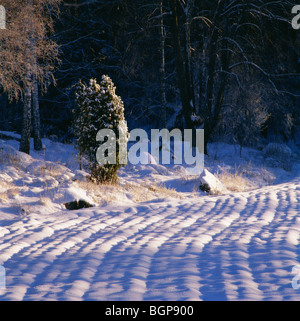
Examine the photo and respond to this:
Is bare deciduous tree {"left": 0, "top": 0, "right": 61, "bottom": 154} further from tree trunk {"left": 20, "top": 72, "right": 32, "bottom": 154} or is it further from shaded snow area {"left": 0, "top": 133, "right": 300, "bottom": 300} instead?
shaded snow area {"left": 0, "top": 133, "right": 300, "bottom": 300}

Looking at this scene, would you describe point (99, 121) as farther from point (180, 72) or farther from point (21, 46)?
point (180, 72)

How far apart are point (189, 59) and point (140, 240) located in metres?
12.3

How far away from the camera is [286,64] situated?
1945 centimetres

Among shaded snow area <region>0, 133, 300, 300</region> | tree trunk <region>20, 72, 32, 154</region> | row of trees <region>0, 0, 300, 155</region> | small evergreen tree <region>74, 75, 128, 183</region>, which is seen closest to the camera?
shaded snow area <region>0, 133, 300, 300</region>

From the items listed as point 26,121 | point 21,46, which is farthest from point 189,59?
point 21,46

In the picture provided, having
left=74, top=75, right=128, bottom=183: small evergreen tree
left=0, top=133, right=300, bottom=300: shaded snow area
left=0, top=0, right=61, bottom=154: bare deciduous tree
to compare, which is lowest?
left=0, top=133, right=300, bottom=300: shaded snow area

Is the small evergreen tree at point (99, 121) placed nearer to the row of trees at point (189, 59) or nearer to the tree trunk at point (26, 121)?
the tree trunk at point (26, 121)

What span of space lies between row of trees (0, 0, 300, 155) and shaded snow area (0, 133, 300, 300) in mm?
7137

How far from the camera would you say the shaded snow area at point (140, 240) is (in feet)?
11.6

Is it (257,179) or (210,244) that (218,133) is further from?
(210,244)

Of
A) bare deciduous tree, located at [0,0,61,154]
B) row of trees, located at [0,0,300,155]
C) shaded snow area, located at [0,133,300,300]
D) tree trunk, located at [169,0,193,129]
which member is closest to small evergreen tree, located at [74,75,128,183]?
shaded snow area, located at [0,133,300,300]

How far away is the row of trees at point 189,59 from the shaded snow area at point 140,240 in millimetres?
7137

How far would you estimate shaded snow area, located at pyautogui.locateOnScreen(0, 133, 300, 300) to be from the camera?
3543 millimetres

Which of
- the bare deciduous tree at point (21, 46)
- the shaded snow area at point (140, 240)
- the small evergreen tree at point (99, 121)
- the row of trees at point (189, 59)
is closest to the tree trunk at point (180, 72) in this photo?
the row of trees at point (189, 59)
